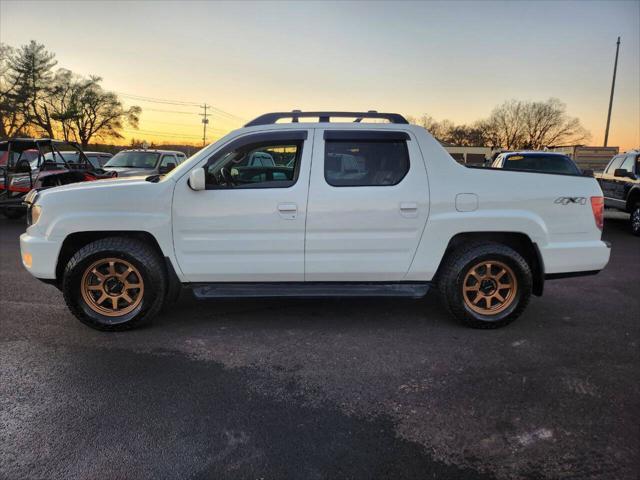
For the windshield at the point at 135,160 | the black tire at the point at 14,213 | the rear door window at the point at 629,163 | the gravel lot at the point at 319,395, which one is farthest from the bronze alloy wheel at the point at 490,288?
the black tire at the point at 14,213

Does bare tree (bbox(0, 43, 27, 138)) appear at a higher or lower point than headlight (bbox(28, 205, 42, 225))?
higher

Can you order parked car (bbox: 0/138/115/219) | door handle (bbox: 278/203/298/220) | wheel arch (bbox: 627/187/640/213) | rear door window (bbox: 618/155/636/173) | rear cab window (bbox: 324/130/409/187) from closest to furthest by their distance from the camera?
door handle (bbox: 278/203/298/220), rear cab window (bbox: 324/130/409/187), parked car (bbox: 0/138/115/219), wheel arch (bbox: 627/187/640/213), rear door window (bbox: 618/155/636/173)

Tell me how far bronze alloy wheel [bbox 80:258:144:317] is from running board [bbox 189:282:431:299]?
526mm

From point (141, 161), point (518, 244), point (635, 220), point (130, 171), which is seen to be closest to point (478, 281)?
point (518, 244)

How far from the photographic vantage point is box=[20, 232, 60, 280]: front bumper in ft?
13.2

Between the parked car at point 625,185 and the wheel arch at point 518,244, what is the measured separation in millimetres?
7872

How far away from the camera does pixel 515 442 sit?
251 cm

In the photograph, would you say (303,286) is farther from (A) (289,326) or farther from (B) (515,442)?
(B) (515,442)

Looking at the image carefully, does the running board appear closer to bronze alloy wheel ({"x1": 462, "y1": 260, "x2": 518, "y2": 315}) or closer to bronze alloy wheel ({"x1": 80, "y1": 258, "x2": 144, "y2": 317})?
bronze alloy wheel ({"x1": 462, "y1": 260, "x2": 518, "y2": 315})

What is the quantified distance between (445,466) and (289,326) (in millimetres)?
2254

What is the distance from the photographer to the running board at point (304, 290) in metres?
4.07

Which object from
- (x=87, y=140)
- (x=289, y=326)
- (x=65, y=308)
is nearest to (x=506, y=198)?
(x=289, y=326)

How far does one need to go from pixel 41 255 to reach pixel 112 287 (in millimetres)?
674

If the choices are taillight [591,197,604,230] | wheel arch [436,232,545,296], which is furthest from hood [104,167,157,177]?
→ taillight [591,197,604,230]
